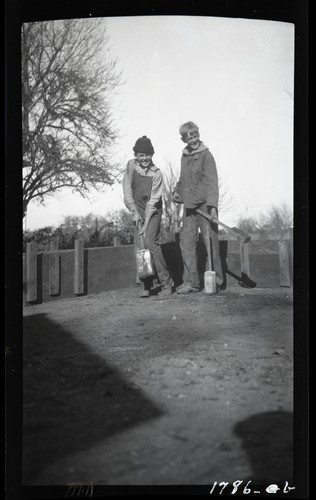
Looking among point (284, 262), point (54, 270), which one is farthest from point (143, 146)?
point (284, 262)

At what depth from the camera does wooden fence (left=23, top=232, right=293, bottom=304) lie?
14.3 ft

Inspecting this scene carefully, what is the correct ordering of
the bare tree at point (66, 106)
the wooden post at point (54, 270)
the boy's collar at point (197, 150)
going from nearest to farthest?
1. the bare tree at point (66, 106)
2. the boy's collar at point (197, 150)
3. the wooden post at point (54, 270)

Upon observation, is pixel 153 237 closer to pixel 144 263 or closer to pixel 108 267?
pixel 144 263

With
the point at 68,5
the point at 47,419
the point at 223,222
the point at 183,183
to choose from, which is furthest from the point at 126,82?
the point at 47,419

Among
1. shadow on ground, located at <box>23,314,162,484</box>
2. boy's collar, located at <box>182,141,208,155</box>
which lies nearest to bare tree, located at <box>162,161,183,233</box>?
boy's collar, located at <box>182,141,208,155</box>

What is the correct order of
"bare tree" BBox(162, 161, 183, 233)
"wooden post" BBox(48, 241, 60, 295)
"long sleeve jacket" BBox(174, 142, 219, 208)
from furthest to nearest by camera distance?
"bare tree" BBox(162, 161, 183, 233) → "wooden post" BBox(48, 241, 60, 295) → "long sleeve jacket" BBox(174, 142, 219, 208)

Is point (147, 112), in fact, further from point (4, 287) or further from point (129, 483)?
point (129, 483)

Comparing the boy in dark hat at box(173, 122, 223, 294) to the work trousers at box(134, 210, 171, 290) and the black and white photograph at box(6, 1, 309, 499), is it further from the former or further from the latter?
the work trousers at box(134, 210, 171, 290)

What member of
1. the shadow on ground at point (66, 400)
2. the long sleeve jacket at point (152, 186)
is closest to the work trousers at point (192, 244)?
the long sleeve jacket at point (152, 186)

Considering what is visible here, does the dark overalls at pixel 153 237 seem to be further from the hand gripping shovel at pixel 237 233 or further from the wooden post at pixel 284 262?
the wooden post at pixel 284 262

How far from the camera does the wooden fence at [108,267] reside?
4.37 metres

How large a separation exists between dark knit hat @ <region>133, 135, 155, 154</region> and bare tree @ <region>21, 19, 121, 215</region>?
0.21 meters

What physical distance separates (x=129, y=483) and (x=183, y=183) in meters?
2.38

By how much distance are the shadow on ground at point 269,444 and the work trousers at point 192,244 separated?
140cm
